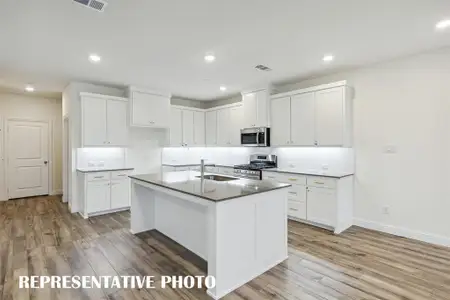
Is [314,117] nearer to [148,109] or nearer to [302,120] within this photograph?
[302,120]

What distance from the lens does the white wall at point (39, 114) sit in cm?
637

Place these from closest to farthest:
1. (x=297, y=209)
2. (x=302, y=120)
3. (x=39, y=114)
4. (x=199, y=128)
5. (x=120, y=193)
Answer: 1. (x=297, y=209)
2. (x=302, y=120)
3. (x=120, y=193)
4. (x=39, y=114)
5. (x=199, y=128)

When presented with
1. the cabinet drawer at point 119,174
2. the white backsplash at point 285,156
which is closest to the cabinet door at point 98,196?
the cabinet drawer at point 119,174

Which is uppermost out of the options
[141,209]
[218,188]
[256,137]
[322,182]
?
[256,137]

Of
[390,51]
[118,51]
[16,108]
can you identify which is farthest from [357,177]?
[16,108]

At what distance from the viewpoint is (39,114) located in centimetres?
682

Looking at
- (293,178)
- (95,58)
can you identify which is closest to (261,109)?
(293,178)

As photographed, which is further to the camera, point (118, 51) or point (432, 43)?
point (118, 51)

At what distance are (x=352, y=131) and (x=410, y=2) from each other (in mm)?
2291

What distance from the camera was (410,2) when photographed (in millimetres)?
2354

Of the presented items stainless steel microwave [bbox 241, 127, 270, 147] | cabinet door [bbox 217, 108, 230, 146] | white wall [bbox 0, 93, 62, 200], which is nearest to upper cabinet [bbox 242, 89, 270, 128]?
stainless steel microwave [bbox 241, 127, 270, 147]

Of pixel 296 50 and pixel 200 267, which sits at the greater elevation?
pixel 296 50

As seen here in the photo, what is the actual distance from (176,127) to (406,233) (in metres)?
5.10

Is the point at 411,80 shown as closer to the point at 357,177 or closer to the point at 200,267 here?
the point at 357,177
